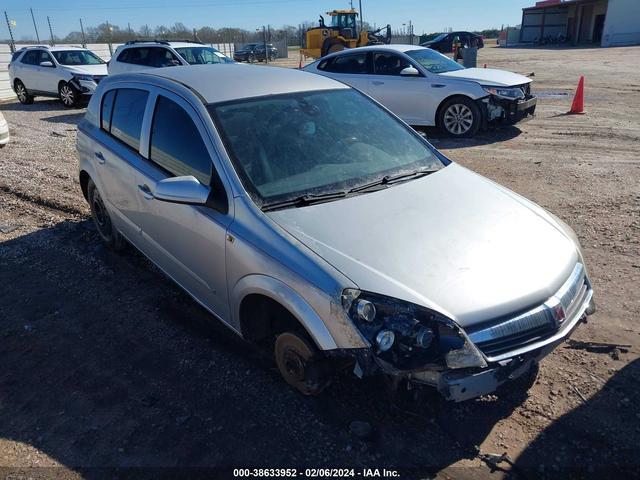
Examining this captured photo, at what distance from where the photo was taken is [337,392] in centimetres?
301

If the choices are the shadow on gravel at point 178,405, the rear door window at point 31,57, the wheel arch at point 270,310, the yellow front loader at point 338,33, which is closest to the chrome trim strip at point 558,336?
the shadow on gravel at point 178,405

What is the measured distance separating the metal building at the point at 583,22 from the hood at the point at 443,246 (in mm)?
48086

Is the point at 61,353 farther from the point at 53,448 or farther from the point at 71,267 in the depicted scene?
the point at 71,267

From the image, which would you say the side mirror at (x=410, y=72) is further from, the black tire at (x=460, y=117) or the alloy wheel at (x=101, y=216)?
the alloy wheel at (x=101, y=216)

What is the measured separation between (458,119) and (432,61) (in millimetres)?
1493

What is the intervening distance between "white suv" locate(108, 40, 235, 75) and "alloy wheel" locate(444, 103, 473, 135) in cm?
687

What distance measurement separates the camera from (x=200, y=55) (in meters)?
13.6

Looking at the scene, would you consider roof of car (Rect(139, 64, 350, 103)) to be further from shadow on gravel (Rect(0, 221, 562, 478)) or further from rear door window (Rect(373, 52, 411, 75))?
rear door window (Rect(373, 52, 411, 75))

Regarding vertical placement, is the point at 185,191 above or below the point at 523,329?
above

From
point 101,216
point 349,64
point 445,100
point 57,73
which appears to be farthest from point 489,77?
point 57,73

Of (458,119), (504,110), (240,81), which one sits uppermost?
(240,81)

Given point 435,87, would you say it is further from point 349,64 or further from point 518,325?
point 518,325

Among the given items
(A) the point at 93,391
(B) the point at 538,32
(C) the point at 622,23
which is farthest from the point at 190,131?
(B) the point at 538,32

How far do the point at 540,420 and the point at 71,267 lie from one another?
13.7 feet
